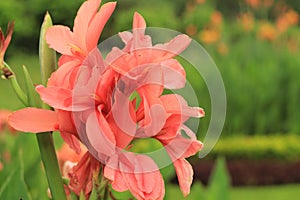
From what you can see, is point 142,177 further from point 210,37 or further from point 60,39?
point 210,37

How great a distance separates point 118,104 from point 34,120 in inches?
2.7

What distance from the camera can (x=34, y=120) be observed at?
0.73 meters

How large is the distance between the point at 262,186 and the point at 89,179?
6.20 meters

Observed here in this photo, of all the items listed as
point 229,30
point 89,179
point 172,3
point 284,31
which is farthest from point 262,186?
point 172,3

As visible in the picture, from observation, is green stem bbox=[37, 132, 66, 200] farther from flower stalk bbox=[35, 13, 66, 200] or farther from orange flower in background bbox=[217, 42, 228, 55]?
orange flower in background bbox=[217, 42, 228, 55]

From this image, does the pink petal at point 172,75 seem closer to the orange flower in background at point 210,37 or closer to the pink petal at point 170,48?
the pink petal at point 170,48

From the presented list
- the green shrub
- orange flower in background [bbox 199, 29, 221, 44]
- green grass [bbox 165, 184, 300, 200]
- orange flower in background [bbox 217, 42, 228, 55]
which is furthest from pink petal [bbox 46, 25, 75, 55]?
orange flower in background [bbox 199, 29, 221, 44]

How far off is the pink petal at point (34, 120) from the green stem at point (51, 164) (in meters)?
0.04

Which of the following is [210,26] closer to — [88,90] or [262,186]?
[262,186]

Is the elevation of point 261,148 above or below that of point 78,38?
below

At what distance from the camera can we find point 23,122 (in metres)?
0.72

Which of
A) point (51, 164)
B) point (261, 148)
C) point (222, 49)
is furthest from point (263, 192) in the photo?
point (51, 164)

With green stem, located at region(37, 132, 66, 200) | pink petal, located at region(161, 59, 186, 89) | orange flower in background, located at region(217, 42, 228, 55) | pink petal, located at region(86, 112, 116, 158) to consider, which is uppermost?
pink petal, located at region(161, 59, 186, 89)

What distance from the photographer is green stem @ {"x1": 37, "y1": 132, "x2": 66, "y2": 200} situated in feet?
2.56
